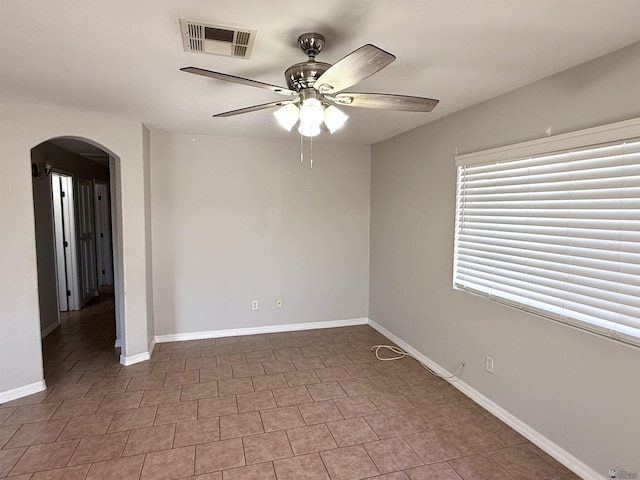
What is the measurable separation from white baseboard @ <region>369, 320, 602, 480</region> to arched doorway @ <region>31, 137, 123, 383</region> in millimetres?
3162

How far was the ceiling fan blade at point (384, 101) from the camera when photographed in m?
1.85

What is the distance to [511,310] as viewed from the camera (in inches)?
104

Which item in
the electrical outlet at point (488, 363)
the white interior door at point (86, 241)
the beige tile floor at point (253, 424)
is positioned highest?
the white interior door at point (86, 241)

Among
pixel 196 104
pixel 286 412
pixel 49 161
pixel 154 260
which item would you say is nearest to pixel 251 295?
pixel 154 260

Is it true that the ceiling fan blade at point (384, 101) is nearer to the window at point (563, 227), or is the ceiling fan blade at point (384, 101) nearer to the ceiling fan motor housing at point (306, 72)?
the ceiling fan motor housing at point (306, 72)

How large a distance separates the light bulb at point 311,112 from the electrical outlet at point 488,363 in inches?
88.7

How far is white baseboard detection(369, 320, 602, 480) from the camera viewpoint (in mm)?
2148

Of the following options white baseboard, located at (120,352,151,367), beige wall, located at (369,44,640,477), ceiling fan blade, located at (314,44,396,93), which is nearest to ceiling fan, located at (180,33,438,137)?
ceiling fan blade, located at (314,44,396,93)

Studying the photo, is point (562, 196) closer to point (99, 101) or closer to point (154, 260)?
point (99, 101)

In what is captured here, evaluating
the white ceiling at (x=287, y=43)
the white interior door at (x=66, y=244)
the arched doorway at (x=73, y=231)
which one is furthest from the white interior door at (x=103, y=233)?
the white ceiling at (x=287, y=43)

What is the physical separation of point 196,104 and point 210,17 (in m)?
1.38

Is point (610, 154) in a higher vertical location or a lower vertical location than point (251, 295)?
higher

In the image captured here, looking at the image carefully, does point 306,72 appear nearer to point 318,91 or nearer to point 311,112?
point 318,91

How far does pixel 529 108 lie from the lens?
2467 millimetres
